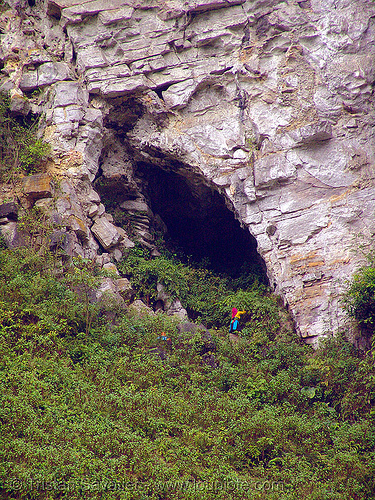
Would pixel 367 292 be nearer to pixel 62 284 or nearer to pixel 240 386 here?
pixel 240 386

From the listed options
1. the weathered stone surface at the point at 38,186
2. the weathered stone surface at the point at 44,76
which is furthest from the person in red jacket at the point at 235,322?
the weathered stone surface at the point at 44,76

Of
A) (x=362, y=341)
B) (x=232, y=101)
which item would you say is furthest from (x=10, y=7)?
(x=362, y=341)

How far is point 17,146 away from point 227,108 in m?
6.58

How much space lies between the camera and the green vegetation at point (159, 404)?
601 cm

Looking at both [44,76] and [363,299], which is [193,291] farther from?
[44,76]

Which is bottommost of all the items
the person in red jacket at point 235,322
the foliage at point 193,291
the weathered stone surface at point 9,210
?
the person in red jacket at point 235,322

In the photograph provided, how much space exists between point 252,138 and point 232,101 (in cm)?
146

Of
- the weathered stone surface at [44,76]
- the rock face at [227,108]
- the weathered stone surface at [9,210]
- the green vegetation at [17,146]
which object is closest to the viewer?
the weathered stone surface at [9,210]

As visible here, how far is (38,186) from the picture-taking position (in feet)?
38.4

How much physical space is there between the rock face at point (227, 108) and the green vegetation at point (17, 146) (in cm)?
48

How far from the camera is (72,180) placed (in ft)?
40.9

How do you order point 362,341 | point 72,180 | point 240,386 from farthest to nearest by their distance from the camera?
point 72,180
point 362,341
point 240,386

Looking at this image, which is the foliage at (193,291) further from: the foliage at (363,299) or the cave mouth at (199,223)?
the foliage at (363,299)

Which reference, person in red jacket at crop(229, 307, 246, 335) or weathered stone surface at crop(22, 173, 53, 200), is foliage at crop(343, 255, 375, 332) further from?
weathered stone surface at crop(22, 173, 53, 200)
